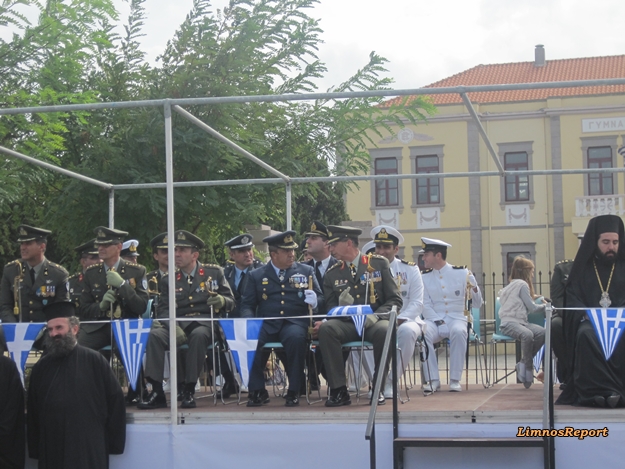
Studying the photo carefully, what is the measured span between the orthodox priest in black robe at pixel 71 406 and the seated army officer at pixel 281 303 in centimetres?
120

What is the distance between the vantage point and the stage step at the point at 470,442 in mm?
6492

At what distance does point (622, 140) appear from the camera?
33188 mm

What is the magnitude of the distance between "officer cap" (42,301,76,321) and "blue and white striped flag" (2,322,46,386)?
445 millimetres

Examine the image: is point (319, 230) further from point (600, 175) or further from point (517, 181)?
point (600, 175)

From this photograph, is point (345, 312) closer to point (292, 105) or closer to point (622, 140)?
point (292, 105)

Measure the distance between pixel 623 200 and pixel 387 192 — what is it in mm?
8899

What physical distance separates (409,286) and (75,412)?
360cm

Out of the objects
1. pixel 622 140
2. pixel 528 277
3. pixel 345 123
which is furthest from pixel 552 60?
pixel 528 277

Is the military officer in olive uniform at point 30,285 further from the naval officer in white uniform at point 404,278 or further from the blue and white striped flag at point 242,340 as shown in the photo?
the naval officer in white uniform at point 404,278

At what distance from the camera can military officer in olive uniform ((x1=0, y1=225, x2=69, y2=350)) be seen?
8.66 meters

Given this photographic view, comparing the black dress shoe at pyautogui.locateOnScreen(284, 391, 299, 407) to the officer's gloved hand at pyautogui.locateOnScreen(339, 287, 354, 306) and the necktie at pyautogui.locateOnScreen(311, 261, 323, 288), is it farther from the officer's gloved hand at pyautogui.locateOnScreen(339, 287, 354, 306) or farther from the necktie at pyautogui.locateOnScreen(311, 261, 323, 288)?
→ the necktie at pyautogui.locateOnScreen(311, 261, 323, 288)

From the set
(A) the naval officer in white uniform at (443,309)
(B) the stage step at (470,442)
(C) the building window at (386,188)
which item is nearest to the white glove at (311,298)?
(A) the naval officer in white uniform at (443,309)

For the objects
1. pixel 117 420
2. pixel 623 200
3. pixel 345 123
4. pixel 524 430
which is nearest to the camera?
pixel 524 430

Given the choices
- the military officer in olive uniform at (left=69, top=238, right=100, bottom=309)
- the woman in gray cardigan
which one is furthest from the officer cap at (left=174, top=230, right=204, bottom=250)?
the woman in gray cardigan
